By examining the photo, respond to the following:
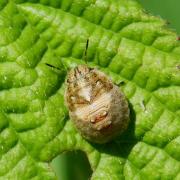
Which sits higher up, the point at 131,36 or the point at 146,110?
the point at 131,36

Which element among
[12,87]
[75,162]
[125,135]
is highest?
[12,87]

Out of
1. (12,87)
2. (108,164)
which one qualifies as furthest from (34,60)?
(108,164)

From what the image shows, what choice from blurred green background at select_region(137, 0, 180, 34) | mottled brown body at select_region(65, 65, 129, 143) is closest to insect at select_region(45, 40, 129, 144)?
mottled brown body at select_region(65, 65, 129, 143)

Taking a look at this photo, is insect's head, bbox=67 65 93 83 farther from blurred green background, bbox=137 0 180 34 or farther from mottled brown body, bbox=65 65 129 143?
blurred green background, bbox=137 0 180 34

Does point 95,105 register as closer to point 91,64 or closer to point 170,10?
point 91,64

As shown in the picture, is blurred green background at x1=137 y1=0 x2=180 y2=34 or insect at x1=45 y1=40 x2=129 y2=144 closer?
insect at x1=45 y1=40 x2=129 y2=144

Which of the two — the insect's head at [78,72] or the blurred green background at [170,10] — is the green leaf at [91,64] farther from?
the blurred green background at [170,10]

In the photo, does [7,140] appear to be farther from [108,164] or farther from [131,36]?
[131,36]
